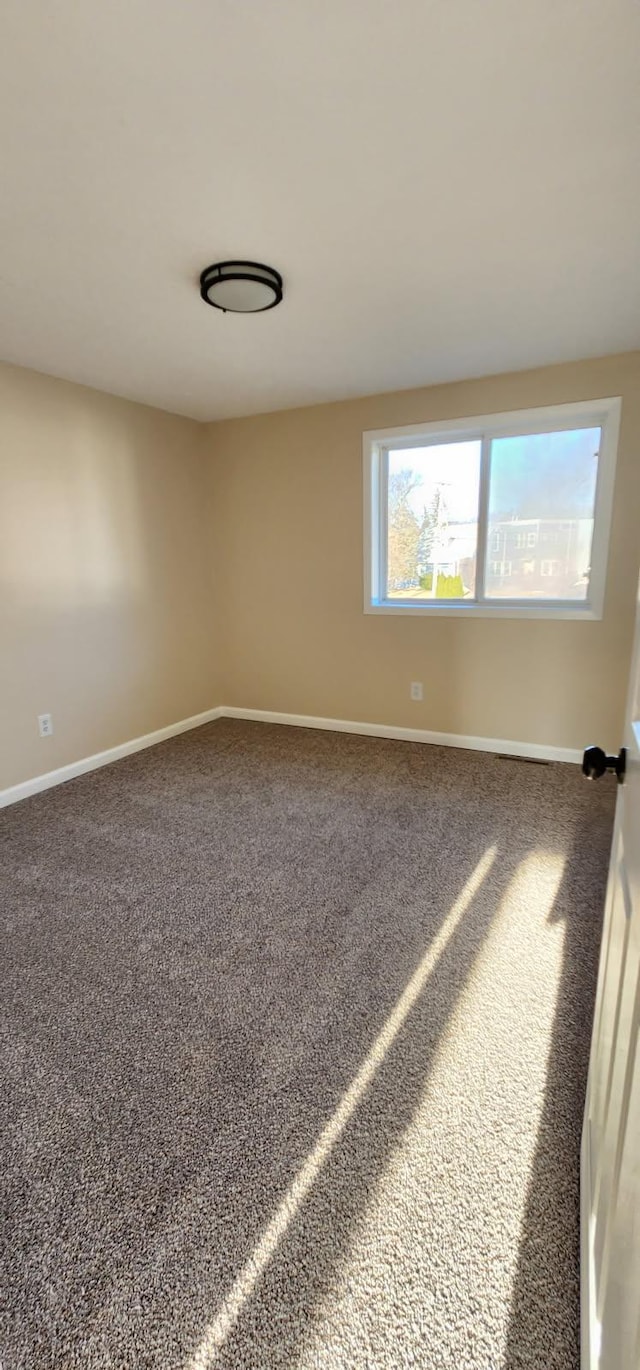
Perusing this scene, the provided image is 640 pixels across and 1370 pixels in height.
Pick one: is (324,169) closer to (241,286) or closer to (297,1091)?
(241,286)

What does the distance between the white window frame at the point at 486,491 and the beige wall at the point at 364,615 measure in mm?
57

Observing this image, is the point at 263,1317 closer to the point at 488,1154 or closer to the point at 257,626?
the point at 488,1154

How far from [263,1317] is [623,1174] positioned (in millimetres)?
758

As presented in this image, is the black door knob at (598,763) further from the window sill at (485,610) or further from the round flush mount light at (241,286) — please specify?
the window sill at (485,610)

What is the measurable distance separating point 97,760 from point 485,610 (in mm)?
2657

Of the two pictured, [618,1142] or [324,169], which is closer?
[618,1142]

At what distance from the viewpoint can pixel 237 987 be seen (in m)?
1.71

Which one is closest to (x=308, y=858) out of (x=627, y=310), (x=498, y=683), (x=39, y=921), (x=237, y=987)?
(x=237, y=987)

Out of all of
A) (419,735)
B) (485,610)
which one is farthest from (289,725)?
(485,610)

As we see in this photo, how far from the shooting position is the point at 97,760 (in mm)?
3557

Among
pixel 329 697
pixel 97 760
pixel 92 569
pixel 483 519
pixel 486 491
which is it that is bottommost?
pixel 97 760

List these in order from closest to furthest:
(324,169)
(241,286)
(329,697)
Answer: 1. (324,169)
2. (241,286)
3. (329,697)

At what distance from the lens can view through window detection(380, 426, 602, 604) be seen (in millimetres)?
3143

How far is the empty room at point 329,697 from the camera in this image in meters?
1.02
